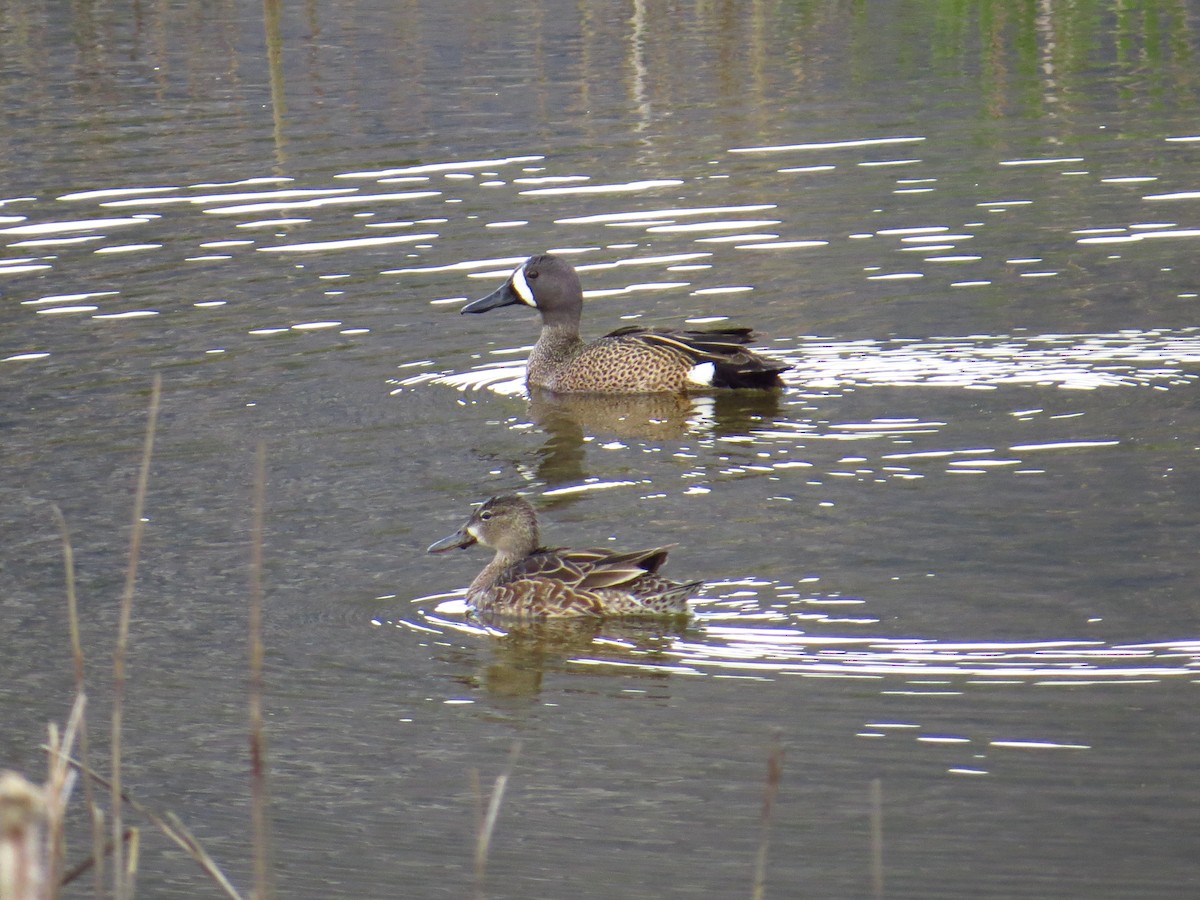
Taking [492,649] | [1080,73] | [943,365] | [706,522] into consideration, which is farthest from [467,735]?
[1080,73]

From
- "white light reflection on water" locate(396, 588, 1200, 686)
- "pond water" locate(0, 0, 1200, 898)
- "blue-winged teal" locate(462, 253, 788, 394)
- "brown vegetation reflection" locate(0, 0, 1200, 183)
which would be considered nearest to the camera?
"pond water" locate(0, 0, 1200, 898)

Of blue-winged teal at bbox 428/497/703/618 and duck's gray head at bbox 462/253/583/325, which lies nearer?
blue-winged teal at bbox 428/497/703/618

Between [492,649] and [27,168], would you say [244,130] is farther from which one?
[492,649]

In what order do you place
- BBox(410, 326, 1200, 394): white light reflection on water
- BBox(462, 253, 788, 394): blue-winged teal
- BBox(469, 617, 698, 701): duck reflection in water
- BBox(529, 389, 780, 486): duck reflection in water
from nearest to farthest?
1. BBox(469, 617, 698, 701): duck reflection in water
2. BBox(529, 389, 780, 486): duck reflection in water
3. BBox(410, 326, 1200, 394): white light reflection on water
4. BBox(462, 253, 788, 394): blue-winged teal

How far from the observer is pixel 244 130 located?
2192 cm

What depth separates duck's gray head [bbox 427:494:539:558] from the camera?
8531 millimetres

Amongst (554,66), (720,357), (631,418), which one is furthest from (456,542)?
(554,66)

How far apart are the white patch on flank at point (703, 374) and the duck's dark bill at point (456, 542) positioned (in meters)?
3.51

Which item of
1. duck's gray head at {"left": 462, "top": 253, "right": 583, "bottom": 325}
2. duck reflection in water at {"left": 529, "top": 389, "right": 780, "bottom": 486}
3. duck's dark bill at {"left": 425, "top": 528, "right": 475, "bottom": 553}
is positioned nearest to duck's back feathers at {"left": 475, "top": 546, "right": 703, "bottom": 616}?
duck's dark bill at {"left": 425, "top": 528, "right": 475, "bottom": 553}

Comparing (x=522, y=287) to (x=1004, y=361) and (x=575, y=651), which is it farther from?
(x=575, y=651)

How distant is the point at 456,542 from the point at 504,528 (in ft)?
0.87

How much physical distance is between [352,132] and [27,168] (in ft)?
11.8

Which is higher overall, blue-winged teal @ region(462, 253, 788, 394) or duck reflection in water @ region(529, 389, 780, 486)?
blue-winged teal @ region(462, 253, 788, 394)

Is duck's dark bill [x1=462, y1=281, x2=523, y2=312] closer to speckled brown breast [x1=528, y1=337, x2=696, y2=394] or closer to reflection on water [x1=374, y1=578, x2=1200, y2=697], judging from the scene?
speckled brown breast [x1=528, y1=337, x2=696, y2=394]
